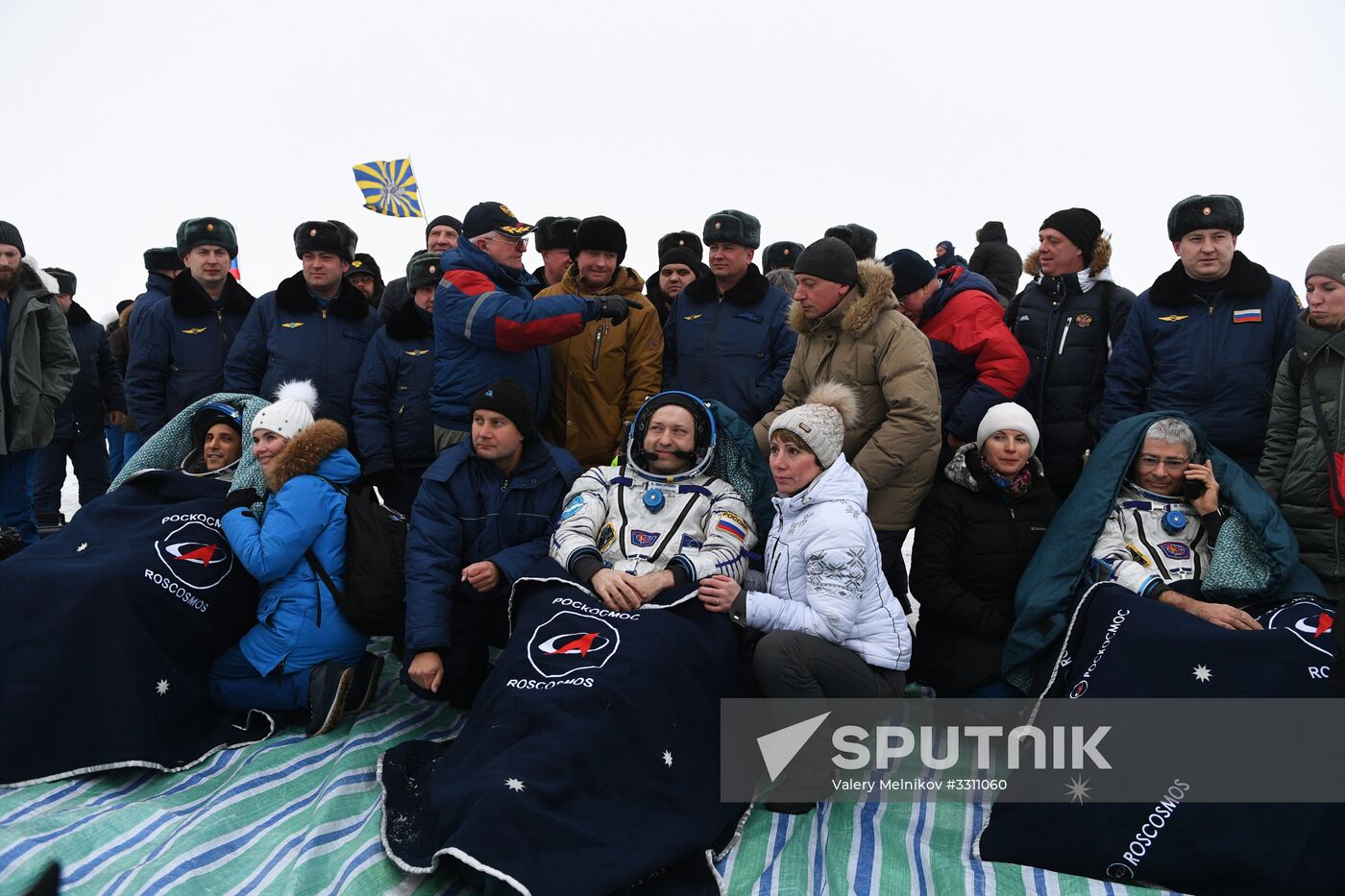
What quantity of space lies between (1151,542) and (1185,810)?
1.14 metres

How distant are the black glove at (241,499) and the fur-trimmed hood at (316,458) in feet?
0.23

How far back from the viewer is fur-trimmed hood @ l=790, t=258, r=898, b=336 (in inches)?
137

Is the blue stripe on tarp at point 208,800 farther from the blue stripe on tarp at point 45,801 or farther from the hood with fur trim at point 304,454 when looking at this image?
the hood with fur trim at point 304,454

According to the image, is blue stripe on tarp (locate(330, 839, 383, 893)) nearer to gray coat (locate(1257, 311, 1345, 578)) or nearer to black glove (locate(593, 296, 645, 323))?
black glove (locate(593, 296, 645, 323))

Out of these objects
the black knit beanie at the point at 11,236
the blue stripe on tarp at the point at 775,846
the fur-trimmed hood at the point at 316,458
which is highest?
the black knit beanie at the point at 11,236

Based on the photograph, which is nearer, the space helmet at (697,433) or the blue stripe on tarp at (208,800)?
the blue stripe on tarp at (208,800)

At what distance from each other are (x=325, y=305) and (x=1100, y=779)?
12.9 ft

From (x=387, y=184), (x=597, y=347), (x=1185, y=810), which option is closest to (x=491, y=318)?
(x=597, y=347)

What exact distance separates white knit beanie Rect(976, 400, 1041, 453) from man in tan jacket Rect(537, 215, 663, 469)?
62.9 inches

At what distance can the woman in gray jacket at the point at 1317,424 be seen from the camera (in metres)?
3.15

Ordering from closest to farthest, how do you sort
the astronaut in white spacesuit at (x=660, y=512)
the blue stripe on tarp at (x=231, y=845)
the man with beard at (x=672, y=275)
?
1. the blue stripe on tarp at (x=231, y=845)
2. the astronaut in white spacesuit at (x=660, y=512)
3. the man with beard at (x=672, y=275)

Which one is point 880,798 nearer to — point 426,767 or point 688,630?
point 688,630

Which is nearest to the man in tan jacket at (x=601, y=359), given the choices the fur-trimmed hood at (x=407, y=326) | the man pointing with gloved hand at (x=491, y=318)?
the man pointing with gloved hand at (x=491, y=318)

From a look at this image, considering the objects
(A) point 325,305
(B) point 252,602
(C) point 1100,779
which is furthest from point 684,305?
(C) point 1100,779
